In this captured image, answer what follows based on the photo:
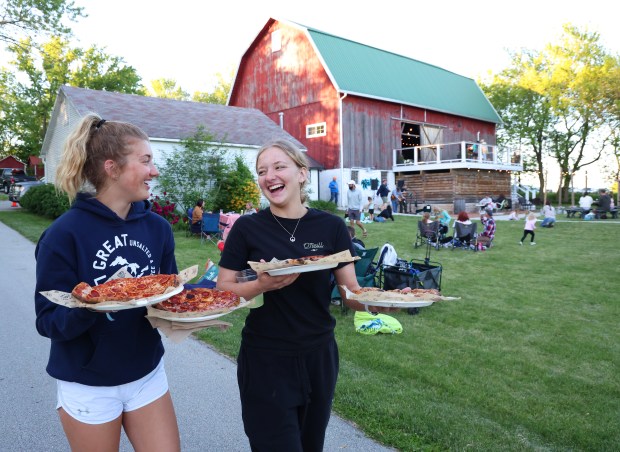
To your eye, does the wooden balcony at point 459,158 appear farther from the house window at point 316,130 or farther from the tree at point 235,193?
the tree at point 235,193

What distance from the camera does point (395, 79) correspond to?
31266 mm

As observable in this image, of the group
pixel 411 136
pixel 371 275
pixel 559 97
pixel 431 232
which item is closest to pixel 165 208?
pixel 431 232

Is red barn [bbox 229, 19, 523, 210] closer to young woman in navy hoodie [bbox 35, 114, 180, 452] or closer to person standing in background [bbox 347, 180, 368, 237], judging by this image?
person standing in background [bbox 347, 180, 368, 237]

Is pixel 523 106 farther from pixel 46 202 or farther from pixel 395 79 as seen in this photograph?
pixel 46 202

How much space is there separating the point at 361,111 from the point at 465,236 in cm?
1590

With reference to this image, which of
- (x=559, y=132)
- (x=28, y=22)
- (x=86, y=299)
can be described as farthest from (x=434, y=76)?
(x=86, y=299)

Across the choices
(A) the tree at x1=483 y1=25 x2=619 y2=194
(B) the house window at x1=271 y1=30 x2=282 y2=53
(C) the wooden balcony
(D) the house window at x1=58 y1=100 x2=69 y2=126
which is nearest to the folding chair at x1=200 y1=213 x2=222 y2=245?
(D) the house window at x1=58 y1=100 x2=69 y2=126

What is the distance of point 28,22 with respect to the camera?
79.8 ft

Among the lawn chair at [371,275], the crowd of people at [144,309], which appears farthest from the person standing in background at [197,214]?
the crowd of people at [144,309]

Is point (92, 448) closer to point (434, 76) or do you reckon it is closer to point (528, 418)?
point (528, 418)

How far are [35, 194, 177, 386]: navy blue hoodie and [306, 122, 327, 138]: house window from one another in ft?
88.6

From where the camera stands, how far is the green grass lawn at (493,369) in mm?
3867

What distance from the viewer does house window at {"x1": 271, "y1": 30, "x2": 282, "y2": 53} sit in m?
30.0

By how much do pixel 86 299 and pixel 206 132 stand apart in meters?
20.6
